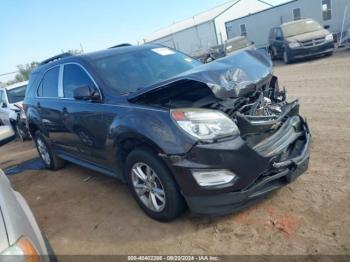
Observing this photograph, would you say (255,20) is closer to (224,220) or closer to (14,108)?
(14,108)

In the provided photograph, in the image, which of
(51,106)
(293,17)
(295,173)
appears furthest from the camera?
(293,17)

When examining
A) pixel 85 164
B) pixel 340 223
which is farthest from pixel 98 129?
pixel 340 223

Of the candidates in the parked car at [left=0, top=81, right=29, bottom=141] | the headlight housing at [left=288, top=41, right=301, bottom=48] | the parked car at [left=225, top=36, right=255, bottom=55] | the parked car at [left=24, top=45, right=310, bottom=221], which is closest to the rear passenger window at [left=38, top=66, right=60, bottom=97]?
the parked car at [left=24, top=45, right=310, bottom=221]

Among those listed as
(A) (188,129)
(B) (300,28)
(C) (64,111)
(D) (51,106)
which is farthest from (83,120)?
(B) (300,28)

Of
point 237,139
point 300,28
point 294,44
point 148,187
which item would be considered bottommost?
point 294,44

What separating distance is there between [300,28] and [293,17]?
887 centimetres

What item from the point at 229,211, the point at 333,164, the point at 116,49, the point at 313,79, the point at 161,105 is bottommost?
the point at 313,79

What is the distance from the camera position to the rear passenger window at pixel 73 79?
438 centimetres

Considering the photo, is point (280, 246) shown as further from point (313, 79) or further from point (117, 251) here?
point (313, 79)

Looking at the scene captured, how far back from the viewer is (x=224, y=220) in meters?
3.47

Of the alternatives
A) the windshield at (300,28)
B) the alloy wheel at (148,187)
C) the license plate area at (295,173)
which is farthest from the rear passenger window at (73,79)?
the windshield at (300,28)

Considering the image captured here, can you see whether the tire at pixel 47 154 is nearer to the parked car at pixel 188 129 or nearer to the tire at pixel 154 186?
the parked car at pixel 188 129

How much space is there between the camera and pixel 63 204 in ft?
15.8

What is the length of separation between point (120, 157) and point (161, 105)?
34.2 inches
